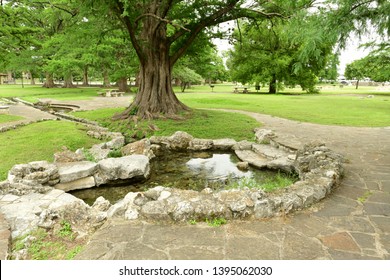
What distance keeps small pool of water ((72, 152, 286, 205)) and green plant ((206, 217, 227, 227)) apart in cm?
245

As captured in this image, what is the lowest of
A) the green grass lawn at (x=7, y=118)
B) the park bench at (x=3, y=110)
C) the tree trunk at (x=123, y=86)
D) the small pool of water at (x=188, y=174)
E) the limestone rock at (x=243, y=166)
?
A: the small pool of water at (x=188, y=174)

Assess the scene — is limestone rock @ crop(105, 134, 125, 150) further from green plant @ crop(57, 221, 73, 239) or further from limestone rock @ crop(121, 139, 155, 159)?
green plant @ crop(57, 221, 73, 239)

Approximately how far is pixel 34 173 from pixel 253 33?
1188 inches

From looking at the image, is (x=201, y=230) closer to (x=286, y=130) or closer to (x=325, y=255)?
(x=325, y=255)

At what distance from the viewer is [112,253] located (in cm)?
278

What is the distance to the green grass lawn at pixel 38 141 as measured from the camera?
6744 mm

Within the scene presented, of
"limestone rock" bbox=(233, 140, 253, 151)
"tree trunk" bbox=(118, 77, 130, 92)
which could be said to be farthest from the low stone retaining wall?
"tree trunk" bbox=(118, 77, 130, 92)

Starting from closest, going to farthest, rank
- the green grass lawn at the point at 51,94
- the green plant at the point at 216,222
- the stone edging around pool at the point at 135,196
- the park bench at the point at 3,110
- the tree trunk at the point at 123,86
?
the green plant at the point at 216,222
the stone edging around pool at the point at 135,196
the park bench at the point at 3,110
the green grass lawn at the point at 51,94
the tree trunk at the point at 123,86

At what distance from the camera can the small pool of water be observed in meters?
5.73

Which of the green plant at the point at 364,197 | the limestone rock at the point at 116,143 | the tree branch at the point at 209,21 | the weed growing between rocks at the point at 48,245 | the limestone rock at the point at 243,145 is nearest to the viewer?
the weed growing between rocks at the point at 48,245

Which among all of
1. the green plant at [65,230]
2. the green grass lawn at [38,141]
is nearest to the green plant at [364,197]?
the green plant at [65,230]

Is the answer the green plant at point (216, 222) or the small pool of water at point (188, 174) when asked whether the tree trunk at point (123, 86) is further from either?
the green plant at point (216, 222)

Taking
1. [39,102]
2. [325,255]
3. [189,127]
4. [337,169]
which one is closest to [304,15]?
[337,169]

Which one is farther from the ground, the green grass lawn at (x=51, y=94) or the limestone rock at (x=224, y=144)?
the green grass lawn at (x=51, y=94)
